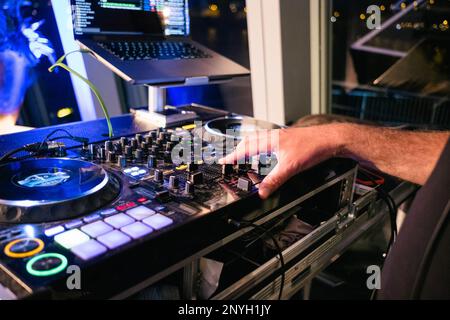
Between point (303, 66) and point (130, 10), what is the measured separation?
1.02m

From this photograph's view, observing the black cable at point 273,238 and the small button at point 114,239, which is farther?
the black cable at point 273,238

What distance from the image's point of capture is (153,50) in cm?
125

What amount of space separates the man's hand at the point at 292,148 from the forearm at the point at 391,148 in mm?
43

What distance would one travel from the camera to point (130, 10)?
127 cm

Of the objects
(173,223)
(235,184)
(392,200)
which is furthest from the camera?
(392,200)

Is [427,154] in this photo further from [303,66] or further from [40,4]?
[40,4]

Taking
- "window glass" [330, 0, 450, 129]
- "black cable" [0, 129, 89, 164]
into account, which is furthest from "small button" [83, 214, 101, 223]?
"window glass" [330, 0, 450, 129]

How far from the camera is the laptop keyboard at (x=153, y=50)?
116 cm

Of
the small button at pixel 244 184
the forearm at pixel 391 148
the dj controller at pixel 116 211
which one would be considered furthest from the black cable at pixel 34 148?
the forearm at pixel 391 148

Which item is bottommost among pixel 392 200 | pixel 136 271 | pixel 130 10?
pixel 392 200

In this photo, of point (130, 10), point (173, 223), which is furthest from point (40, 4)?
point (173, 223)

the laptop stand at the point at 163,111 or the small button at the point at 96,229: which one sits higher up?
the laptop stand at the point at 163,111

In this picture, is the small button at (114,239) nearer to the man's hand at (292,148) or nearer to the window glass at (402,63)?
the man's hand at (292,148)

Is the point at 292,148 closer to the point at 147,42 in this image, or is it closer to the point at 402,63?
the point at 147,42
